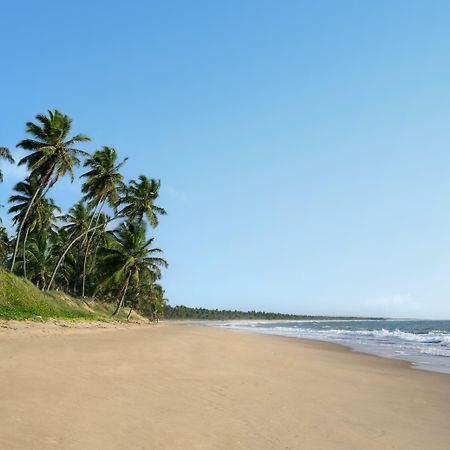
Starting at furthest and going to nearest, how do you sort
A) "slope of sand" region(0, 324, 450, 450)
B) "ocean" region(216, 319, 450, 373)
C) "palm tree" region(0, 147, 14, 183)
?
"palm tree" region(0, 147, 14, 183) → "ocean" region(216, 319, 450, 373) → "slope of sand" region(0, 324, 450, 450)

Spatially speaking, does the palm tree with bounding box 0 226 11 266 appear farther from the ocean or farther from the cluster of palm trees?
the ocean

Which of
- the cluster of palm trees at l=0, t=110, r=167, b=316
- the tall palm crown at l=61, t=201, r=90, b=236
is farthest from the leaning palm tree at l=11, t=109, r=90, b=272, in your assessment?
the tall palm crown at l=61, t=201, r=90, b=236

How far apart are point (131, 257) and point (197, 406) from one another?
37.4m

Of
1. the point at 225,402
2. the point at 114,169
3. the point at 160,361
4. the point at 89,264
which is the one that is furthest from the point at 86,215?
the point at 225,402

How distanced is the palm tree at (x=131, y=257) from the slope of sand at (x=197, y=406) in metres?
32.9

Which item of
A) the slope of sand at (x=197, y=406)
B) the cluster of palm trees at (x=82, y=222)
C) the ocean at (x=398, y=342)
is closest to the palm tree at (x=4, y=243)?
the cluster of palm trees at (x=82, y=222)

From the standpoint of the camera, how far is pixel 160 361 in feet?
35.5

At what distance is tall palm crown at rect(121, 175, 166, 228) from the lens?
143 ft

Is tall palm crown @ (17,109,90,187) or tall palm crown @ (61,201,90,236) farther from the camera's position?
tall palm crown @ (61,201,90,236)

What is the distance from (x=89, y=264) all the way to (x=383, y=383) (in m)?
47.1

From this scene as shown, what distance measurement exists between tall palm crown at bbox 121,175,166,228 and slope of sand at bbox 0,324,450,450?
32.9 m

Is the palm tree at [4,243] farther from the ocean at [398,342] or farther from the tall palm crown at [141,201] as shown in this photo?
the ocean at [398,342]

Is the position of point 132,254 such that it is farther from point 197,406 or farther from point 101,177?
point 197,406

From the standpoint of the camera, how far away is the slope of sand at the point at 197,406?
16.4 ft
